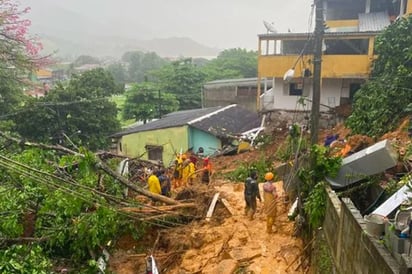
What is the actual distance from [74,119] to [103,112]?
2.24m

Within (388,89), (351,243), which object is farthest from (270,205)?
(388,89)

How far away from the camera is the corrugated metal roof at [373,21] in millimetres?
18188

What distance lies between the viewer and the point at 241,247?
801 cm

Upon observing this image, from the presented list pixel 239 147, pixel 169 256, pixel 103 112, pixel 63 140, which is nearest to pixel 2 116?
pixel 63 140

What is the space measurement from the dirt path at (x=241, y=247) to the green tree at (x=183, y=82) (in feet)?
88.0

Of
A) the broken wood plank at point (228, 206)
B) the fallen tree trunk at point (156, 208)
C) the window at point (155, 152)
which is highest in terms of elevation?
the fallen tree trunk at point (156, 208)

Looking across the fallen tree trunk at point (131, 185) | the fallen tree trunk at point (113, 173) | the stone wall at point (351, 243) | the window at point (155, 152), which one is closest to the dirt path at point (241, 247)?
the fallen tree trunk at point (131, 185)

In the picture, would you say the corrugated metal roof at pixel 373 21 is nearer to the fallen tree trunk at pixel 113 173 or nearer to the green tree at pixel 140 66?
the fallen tree trunk at pixel 113 173

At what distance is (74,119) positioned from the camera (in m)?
21.7

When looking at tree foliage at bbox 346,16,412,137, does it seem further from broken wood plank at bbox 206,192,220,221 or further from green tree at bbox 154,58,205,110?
green tree at bbox 154,58,205,110

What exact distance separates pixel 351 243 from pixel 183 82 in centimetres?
3193

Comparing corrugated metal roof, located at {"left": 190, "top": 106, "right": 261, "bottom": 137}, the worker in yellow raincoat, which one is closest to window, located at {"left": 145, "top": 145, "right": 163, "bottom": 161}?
corrugated metal roof, located at {"left": 190, "top": 106, "right": 261, "bottom": 137}

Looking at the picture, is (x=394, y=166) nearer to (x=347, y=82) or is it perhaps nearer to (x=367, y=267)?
(x=367, y=267)

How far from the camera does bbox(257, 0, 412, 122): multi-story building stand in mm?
16781
